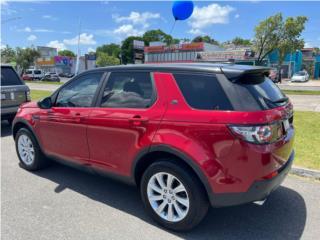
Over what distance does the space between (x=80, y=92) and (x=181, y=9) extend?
465 cm

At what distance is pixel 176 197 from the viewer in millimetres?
3076

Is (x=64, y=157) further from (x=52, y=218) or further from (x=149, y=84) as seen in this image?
(x=149, y=84)

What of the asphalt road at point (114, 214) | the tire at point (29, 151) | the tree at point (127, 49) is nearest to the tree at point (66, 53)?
the tree at point (127, 49)

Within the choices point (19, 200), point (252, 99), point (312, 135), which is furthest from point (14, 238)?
point (312, 135)

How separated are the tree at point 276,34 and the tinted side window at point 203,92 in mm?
28718

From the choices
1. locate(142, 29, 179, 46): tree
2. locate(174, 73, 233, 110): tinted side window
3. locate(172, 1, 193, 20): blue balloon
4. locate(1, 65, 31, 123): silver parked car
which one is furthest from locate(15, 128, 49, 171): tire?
locate(142, 29, 179, 46): tree

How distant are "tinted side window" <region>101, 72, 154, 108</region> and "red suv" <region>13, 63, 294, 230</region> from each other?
1 centimetres

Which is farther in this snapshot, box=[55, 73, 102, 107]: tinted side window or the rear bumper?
box=[55, 73, 102, 107]: tinted side window

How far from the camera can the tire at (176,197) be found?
9.55ft

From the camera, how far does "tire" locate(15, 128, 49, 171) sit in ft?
15.7

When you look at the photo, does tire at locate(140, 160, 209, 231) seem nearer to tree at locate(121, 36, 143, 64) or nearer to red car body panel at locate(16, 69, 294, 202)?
red car body panel at locate(16, 69, 294, 202)

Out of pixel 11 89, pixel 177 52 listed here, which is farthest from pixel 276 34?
pixel 11 89

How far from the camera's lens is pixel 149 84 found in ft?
10.9

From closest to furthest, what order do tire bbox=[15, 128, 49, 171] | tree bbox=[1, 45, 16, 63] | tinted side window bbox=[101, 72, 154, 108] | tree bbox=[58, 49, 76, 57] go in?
tinted side window bbox=[101, 72, 154, 108] → tire bbox=[15, 128, 49, 171] → tree bbox=[1, 45, 16, 63] → tree bbox=[58, 49, 76, 57]
